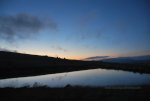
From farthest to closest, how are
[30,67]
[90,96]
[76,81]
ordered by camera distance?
[30,67], [76,81], [90,96]

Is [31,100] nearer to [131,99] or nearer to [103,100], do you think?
[103,100]

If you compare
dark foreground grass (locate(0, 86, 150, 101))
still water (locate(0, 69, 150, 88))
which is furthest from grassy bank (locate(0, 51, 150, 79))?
dark foreground grass (locate(0, 86, 150, 101))

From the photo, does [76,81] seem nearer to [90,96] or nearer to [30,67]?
[90,96]

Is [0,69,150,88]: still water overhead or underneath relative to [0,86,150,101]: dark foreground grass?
underneath

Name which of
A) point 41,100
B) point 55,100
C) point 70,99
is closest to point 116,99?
point 70,99

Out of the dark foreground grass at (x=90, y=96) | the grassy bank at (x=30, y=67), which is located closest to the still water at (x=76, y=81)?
the grassy bank at (x=30, y=67)

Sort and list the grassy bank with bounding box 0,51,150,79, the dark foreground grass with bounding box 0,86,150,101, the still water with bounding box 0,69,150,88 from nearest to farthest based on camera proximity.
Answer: the dark foreground grass with bounding box 0,86,150,101 < the still water with bounding box 0,69,150,88 < the grassy bank with bounding box 0,51,150,79

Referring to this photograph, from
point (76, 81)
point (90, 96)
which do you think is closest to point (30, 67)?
point (76, 81)

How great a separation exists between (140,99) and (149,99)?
0.56 m

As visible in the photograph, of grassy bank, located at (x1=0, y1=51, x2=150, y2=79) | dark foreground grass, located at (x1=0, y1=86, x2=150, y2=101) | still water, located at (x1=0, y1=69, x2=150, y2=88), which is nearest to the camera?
dark foreground grass, located at (x1=0, y1=86, x2=150, y2=101)

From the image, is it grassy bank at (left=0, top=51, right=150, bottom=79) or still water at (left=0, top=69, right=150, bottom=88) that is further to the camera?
grassy bank at (left=0, top=51, right=150, bottom=79)

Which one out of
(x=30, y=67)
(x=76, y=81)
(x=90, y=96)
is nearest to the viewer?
(x=90, y=96)

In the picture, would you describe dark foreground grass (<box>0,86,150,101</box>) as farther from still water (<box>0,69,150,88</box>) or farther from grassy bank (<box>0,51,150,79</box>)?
grassy bank (<box>0,51,150,79</box>)

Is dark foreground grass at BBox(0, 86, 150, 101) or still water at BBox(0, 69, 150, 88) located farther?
still water at BBox(0, 69, 150, 88)
